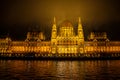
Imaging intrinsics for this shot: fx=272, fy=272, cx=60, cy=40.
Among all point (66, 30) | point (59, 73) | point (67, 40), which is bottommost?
point (59, 73)

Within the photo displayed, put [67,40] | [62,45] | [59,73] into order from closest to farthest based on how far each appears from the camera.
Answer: [59,73]
[62,45]
[67,40]

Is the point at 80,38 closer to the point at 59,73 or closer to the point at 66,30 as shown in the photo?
the point at 66,30

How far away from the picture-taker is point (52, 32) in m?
149

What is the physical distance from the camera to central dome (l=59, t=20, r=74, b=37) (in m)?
152

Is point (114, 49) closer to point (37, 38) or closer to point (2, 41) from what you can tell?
point (37, 38)

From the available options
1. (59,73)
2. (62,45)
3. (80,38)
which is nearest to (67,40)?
(62,45)

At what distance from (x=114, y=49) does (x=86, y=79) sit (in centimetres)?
11321

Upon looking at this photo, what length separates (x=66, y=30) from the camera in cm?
15362

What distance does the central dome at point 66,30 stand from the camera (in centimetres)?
15225

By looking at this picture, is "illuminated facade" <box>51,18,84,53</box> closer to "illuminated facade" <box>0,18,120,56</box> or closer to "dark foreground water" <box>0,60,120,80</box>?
"illuminated facade" <box>0,18,120,56</box>

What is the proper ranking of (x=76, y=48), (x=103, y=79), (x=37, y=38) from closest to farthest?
1. (x=103, y=79)
2. (x=76, y=48)
3. (x=37, y=38)

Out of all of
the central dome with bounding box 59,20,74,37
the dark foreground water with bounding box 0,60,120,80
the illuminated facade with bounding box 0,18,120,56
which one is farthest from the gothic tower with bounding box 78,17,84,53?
the dark foreground water with bounding box 0,60,120,80

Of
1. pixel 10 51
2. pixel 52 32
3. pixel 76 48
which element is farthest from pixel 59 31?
pixel 10 51

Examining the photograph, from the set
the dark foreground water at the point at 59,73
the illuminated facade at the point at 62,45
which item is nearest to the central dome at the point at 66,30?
the illuminated facade at the point at 62,45
